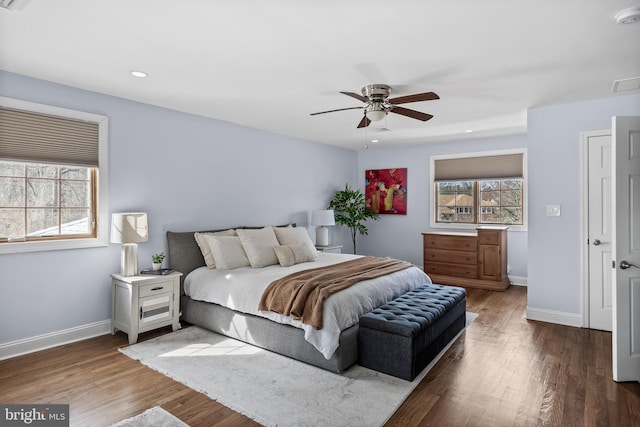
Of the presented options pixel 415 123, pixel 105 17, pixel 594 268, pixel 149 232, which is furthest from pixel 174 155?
pixel 594 268

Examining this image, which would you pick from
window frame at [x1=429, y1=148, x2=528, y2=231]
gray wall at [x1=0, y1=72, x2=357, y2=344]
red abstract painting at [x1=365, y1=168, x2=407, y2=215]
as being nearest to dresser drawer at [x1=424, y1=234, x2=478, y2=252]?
window frame at [x1=429, y1=148, x2=528, y2=231]

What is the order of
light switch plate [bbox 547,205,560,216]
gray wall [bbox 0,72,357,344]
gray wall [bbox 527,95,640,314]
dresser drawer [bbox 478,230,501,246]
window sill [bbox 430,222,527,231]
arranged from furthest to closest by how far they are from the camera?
window sill [bbox 430,222,527,231]
dresser drawer [bbox 478,230,501,246]
light switch plate [bbox 547,205,560,216]
gray wall [bbox 527,95,640,314]
gray wall [bbox 0,72,357,344]

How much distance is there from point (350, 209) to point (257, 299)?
12.6 ft

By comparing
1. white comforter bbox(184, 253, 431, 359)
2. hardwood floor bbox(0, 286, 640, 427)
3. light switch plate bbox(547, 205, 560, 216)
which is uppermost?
light switch plate bbox(547, 205, 560, 216)

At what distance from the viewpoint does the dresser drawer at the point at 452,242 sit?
591 cm

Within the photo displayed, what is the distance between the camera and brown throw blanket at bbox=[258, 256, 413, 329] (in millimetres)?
3025

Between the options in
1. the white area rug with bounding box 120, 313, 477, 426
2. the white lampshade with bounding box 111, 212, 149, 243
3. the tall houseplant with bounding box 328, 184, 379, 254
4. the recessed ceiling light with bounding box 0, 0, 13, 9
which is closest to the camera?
the recessed ceiling light with bounding box 0, 0, 13, 9

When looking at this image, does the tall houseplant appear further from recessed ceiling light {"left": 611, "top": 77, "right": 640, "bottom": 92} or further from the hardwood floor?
recessed ceiling light {"left": 611, "top": 77, "right": 640, "bottom": 92}

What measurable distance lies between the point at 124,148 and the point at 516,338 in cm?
452

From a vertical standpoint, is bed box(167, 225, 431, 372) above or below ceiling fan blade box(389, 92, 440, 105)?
below

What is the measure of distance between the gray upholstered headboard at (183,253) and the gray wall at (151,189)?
122 millimetres

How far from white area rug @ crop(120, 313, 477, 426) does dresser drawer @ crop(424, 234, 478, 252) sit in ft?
10.2

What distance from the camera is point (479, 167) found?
20.8 feet

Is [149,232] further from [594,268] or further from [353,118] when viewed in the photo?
[594,268]
